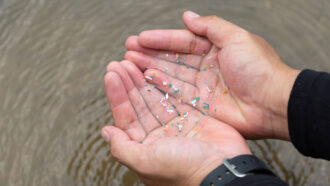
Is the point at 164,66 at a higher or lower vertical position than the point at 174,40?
lower

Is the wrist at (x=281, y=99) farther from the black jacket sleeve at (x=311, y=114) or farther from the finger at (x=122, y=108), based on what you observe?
the finger at (x=122, y=108)

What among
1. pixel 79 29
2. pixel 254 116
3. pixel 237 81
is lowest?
pixel 254 116

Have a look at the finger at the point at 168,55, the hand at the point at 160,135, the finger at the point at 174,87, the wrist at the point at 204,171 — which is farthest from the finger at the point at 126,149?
the finger at the point at 168,55

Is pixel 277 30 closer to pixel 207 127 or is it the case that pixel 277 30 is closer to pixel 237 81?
pixel 237 81

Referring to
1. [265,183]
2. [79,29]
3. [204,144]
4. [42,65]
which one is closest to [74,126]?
[42,65]

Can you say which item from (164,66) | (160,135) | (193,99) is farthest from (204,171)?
(164,66)

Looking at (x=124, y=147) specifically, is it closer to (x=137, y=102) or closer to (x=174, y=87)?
(x=137, y=102)
